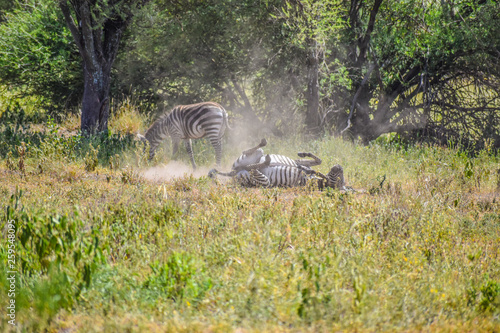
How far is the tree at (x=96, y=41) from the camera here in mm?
11828

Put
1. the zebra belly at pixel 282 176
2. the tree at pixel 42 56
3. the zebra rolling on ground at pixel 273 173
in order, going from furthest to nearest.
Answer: the tree at pixel 42 56, the zebra belly at pixel 282 176, the zebra rolling on ground at pixel 273 173

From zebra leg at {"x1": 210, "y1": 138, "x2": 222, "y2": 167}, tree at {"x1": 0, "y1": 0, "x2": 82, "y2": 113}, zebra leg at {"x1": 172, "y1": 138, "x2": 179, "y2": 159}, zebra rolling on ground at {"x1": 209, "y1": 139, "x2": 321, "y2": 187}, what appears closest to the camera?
zebra rolling on ground at {"x1": 209, "y1": 139, "x2": 321, "y2": 187}

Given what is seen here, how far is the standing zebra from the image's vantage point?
36.2ft

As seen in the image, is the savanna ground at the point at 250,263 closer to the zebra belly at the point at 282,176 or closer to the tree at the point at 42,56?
the zebra belly at the point at 282,176

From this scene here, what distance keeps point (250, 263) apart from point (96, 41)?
10986 mm

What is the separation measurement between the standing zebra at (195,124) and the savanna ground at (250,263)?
161 inches

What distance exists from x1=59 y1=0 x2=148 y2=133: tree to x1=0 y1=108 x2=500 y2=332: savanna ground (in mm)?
6052

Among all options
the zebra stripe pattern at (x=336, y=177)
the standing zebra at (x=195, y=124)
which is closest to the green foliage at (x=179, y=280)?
the zebra stripe pattern at (x=336, y=177)

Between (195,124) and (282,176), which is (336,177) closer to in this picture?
(282,176)

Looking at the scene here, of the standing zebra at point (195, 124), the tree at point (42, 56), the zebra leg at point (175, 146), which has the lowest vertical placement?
the zebra leg at point (175, 146)

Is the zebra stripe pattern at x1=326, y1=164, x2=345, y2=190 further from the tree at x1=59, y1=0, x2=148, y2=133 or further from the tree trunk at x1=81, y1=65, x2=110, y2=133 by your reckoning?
the tree trunk at x1=81, y1=65, x2=110, y2=133

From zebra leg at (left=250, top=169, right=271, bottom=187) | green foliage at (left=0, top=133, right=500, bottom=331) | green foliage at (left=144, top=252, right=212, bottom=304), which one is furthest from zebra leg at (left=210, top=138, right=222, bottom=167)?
green foliage at (left=144, top=252, right=212, bottom=304)

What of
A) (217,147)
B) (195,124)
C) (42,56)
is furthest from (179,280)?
(42,56)

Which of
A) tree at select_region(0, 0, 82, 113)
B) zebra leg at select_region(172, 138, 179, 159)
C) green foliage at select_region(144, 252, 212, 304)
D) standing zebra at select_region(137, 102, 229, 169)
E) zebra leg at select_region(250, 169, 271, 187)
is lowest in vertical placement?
green foliage at select_region(144, 252, 212, 304)
